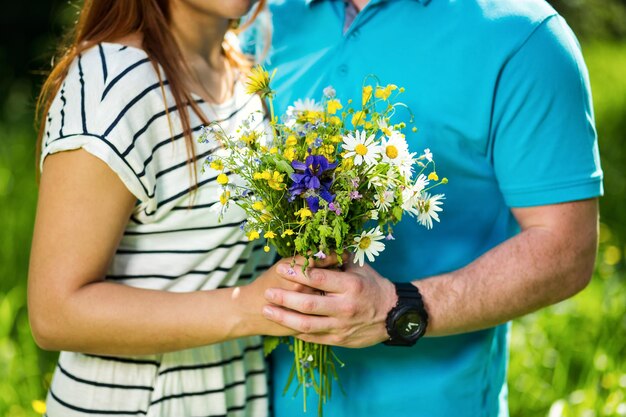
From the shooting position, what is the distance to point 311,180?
167 cm

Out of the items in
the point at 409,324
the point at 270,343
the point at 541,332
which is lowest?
the point at 541,332

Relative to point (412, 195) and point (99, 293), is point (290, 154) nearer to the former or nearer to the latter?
point (412, 195)

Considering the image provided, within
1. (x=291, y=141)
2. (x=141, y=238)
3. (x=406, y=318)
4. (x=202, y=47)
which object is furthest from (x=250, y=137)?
(x=202, y=47)

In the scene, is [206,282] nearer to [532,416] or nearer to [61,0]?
[532,416]

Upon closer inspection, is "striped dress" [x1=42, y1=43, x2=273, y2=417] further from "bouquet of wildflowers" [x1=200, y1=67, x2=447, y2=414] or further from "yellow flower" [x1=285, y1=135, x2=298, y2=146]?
"yellow flower" [x1=285, y1=135, x2=298, y2=146]

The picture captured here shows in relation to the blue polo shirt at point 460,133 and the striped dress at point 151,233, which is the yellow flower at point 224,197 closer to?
the striped dress at point 151,233

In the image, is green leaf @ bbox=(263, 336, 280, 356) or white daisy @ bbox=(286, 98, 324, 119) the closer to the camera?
white daisy @ bbox=(286, 98, 324, 119)

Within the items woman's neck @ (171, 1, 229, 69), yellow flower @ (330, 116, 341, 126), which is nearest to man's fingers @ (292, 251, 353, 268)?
yellow flower @ (330, 116, 341, 126)

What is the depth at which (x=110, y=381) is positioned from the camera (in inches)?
85.8

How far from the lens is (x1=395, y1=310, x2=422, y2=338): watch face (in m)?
2.03

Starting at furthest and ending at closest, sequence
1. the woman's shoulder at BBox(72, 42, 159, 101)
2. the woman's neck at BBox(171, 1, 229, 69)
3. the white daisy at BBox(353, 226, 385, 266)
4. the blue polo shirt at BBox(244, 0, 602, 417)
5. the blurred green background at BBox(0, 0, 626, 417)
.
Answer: the blurred green background at BBox(0, 0, 626, 417)
the woman's neck at BBox(171, 1, 229, 69)
the blue polo shirt at BBox(244, 0, 602, 417)
the woman's shoulder at BBox(72, 42, 159, 101)
the white daisy at BBox(353, 226, 385, 266)

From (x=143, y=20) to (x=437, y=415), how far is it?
4.68 ft

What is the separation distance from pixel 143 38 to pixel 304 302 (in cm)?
89

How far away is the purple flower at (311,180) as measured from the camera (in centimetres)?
168
